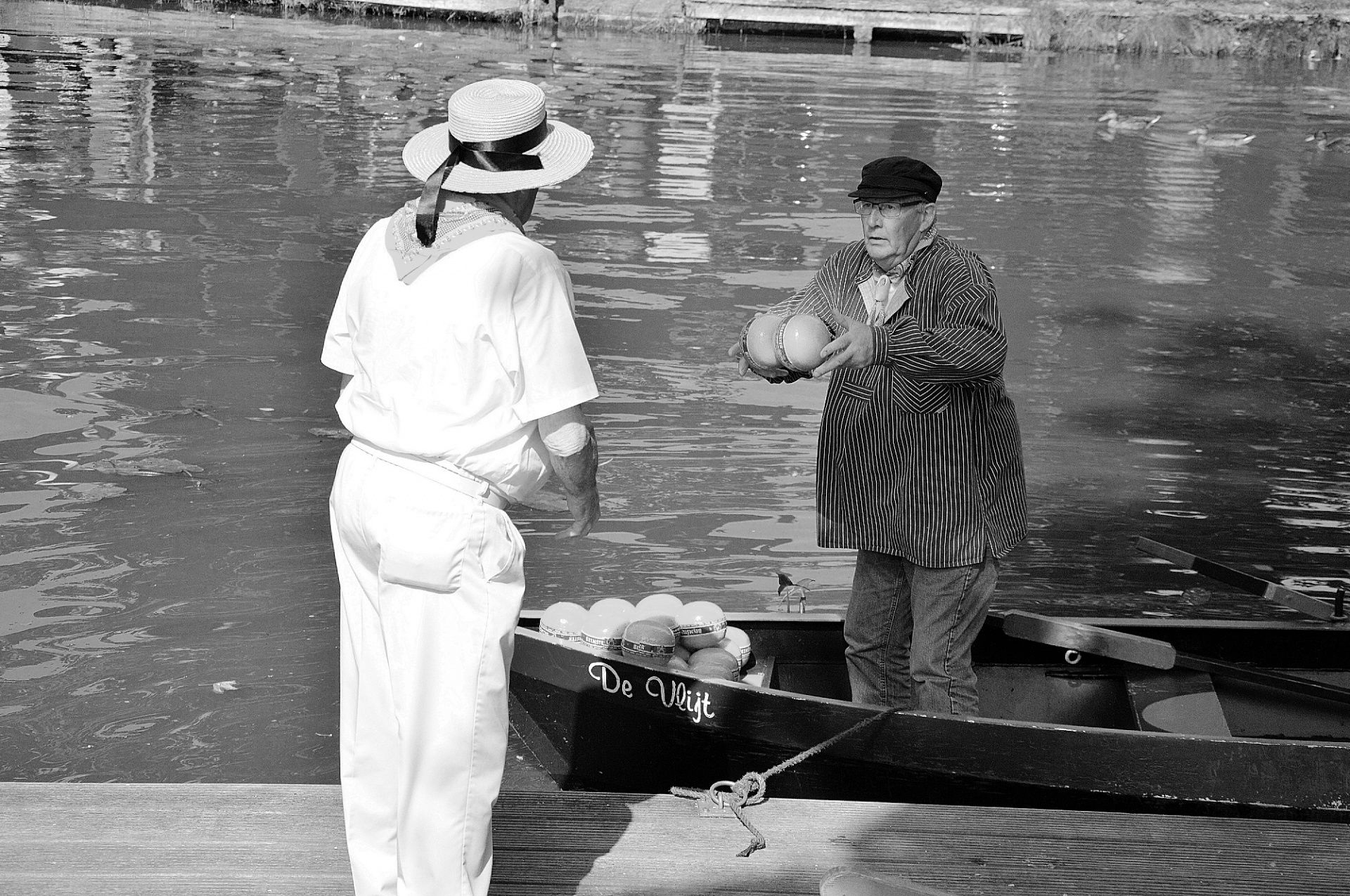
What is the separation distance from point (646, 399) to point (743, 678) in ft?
17.7

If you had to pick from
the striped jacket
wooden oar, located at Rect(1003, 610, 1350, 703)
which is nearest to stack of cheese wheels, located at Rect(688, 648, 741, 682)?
the striped jacket

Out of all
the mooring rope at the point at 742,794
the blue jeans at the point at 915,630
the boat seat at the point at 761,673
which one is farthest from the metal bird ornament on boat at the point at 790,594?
the mooring rope at the point at 742,794

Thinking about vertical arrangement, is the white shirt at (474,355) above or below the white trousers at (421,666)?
above

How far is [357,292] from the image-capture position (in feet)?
10.6

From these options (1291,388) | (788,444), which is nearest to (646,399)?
(788,444)

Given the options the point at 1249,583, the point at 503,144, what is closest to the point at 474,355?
the point at 503,144

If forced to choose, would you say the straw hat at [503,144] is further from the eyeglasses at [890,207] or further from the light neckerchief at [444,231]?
the eyeglasses at [890,207]

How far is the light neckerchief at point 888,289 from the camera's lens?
14.3ft

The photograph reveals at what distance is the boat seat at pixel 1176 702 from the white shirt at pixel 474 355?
3.12 meters

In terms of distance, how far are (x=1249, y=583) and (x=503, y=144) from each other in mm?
3969

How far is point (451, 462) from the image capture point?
122 inches

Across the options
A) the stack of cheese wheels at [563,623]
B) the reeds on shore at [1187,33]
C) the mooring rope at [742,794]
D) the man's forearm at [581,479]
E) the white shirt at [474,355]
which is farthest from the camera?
the reeds on shore at [1187,33]

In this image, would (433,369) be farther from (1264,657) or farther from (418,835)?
(1264,657)

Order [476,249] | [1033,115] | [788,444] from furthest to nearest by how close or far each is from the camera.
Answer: [1033,115], [788,444], [476,249]
